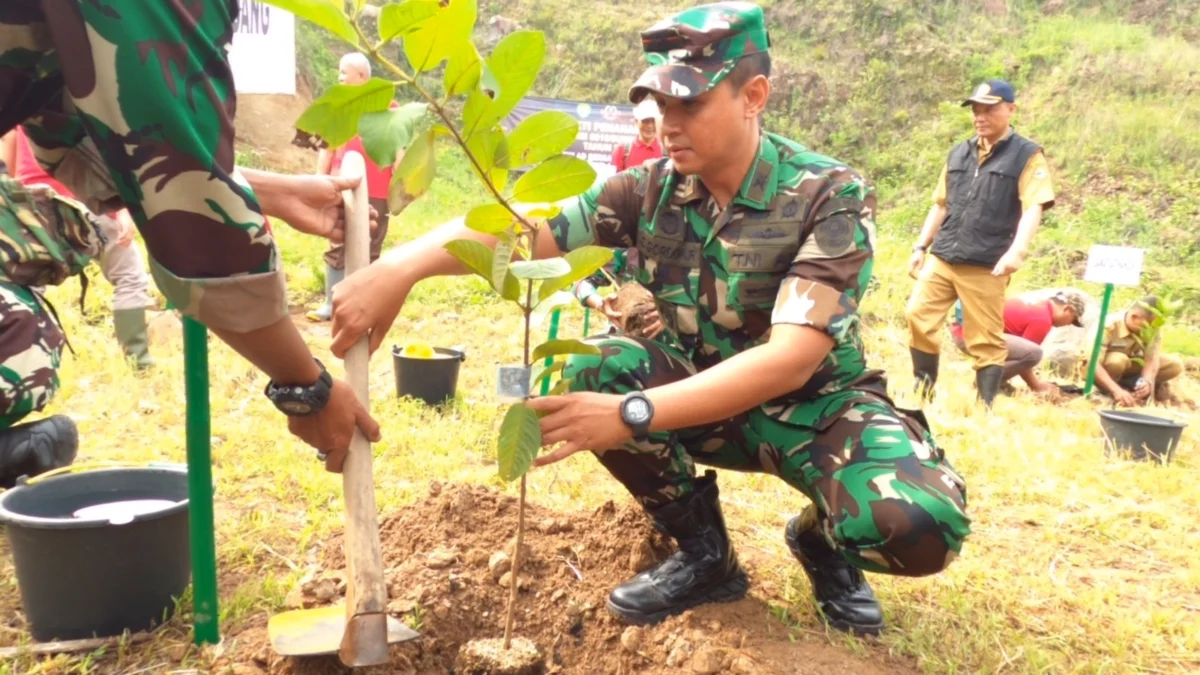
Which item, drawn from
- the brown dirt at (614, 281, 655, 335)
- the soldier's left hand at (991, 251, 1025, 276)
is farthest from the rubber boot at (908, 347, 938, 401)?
the brown dirt at (614, 281, 655, 335)

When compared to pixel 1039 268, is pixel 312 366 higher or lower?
higher

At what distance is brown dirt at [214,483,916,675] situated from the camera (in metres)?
1.82

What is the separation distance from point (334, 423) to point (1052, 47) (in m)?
15.7

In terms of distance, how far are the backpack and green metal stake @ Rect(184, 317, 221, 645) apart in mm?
1001

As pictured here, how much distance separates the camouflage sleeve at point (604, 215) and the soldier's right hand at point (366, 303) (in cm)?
49

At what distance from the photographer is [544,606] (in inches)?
80.9

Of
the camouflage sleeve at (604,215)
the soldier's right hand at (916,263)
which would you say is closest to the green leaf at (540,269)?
the camouflage sleeve at (604,215)

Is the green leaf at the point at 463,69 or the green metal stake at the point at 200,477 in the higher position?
the green leaf at the point at 463,69

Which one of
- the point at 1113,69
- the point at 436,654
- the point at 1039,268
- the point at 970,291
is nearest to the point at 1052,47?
the point at 1113,69

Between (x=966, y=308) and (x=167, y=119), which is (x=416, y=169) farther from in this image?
→ (x=966, y=308)

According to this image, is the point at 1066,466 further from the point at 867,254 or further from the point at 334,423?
the point at 334,423

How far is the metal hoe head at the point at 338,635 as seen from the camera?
5.28 ft

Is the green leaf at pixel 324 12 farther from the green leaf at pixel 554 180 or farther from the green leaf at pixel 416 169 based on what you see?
the green leaf at pixel 554 180

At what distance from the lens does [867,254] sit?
1925mm
